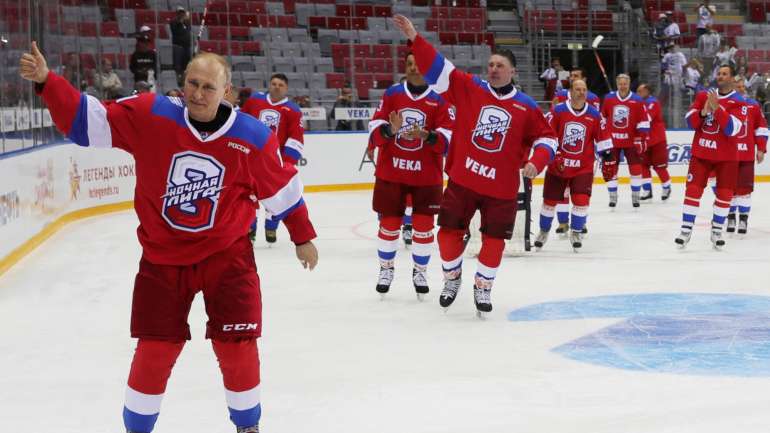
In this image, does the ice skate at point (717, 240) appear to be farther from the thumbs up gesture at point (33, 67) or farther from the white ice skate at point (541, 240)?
the thumbs up gesture at point (33, 67)

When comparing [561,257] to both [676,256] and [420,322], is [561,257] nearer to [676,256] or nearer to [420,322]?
[676,256]

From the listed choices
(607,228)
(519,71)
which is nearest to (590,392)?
(607,228)

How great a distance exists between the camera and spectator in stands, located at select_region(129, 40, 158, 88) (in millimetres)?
15000

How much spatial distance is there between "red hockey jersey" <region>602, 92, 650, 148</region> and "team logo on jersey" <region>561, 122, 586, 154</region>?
14.2ft

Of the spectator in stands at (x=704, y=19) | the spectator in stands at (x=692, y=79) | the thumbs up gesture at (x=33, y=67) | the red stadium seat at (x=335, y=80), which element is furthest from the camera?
the spectator in stands at (x=704, y=19)

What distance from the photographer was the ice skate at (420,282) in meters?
6.87

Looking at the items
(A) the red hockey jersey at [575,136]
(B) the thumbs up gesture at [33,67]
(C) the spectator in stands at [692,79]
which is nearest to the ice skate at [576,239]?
(A) the red hockey jersey at [575,136]

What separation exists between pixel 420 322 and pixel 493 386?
1563mm

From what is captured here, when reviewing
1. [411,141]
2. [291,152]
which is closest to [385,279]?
[411,141]

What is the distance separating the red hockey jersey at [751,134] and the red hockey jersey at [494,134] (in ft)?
12.8

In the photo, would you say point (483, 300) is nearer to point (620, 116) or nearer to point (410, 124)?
point (410, 124)

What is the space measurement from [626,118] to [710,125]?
4.44 m

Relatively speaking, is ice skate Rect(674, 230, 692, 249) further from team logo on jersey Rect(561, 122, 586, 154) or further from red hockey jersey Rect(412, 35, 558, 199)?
red hockey jersey Rect(412, 35, 558, 199)

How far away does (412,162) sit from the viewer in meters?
6.81
